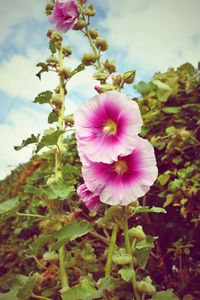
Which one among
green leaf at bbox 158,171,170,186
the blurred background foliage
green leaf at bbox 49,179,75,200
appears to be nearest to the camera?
green leaf at bbox 49,179,75,200

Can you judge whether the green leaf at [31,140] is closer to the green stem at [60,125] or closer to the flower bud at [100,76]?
the green stem at [60,125]

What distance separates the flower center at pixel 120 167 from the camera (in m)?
0.75

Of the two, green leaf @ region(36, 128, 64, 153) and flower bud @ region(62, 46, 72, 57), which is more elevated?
flower bud @ region(62, 46, 72, 57)

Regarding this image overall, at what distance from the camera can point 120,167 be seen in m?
0.75

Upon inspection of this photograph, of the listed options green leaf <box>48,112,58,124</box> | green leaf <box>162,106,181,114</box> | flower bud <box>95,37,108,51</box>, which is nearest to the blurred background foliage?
green leaf <box>162,106,181,114</box>

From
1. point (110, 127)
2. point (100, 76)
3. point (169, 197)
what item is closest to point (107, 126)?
point (110, 127)

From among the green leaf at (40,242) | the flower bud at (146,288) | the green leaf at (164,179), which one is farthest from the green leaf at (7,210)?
the green leaf at (164,179)

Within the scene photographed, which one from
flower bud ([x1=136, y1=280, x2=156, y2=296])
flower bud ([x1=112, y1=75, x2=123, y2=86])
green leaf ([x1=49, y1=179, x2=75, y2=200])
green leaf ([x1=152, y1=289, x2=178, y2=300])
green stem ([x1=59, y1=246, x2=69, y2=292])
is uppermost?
flower bud ([x1=112, y1=75, x2=123, y2=86])

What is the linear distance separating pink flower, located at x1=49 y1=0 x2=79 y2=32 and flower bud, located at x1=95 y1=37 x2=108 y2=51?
80 millimetres

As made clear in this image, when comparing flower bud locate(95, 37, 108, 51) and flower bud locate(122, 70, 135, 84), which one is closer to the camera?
flower bud locate(122, 70, 135, 84)

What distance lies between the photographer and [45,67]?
3.39 ft

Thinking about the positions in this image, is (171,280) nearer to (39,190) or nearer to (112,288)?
(112,288)

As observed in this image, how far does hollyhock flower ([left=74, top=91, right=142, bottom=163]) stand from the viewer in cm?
72

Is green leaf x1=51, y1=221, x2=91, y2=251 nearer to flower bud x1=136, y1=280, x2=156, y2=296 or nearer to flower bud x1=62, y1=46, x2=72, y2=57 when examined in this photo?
flower bud x1=136, y1=280, x2=156, y2=296
